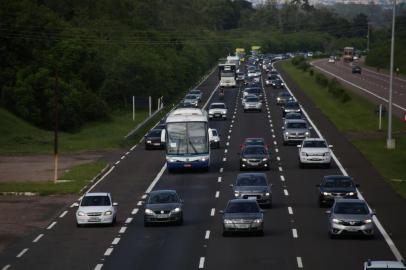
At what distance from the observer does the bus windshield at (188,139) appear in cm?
5950

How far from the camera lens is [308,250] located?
35.4 m

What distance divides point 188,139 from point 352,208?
2331cm

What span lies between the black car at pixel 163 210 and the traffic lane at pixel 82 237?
1.46 m

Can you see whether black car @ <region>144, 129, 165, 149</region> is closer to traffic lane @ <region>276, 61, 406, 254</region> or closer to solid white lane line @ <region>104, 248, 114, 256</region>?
traffic lane @ <region>276, 61, 406, 254</region>

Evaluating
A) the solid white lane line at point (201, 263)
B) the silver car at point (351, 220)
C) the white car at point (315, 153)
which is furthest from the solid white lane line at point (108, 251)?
the white car at point (315, 153)

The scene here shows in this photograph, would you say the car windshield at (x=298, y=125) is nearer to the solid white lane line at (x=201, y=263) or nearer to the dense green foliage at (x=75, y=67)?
the dense green foliage at (x=75, y=67)

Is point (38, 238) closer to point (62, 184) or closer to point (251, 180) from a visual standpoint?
point (251, 180)

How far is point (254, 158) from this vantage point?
5975 cm

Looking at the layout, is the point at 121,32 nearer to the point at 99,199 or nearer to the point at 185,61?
the point at 185,61

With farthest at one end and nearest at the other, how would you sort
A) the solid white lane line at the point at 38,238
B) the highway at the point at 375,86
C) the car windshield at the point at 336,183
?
the highway at the point at 375,86 < the car windshield at the point at 336,183 < the solid white lane line at the point at 38,238

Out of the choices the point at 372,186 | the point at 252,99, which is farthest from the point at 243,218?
the point at 252,99

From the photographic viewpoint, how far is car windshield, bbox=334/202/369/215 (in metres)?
37.1

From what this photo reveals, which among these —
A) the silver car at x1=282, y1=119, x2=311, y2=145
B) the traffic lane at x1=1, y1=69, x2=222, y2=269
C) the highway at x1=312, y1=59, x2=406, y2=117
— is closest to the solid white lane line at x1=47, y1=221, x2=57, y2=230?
the traffic lane at x1=1, y1=69, x2=222, y2=269

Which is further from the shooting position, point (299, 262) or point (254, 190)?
point (254, 190)
